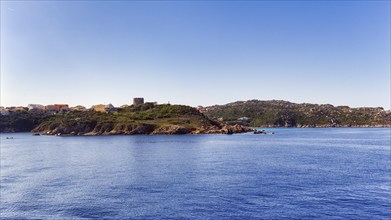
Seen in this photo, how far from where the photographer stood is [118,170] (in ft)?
227

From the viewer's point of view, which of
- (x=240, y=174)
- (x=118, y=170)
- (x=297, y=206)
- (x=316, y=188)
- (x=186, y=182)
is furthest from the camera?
(x=118, y=170)

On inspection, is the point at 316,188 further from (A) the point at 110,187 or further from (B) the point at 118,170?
(B) the point at 118,170

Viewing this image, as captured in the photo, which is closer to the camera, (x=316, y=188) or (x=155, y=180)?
(x=316, y=188)

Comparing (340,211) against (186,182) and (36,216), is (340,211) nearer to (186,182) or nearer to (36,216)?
(186,182)

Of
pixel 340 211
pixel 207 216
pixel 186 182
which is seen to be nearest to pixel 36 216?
pixel 207 216

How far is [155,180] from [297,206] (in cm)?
2533

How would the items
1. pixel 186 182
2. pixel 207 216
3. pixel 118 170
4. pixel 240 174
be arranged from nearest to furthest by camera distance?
pixel 207 216
pixel 186 182
pixel 240 174
pixel 118 170

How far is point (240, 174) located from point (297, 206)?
2138 centimetres

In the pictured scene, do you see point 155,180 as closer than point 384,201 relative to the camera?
No

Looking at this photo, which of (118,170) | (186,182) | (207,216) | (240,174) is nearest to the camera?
(207,216)

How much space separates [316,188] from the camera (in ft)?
164

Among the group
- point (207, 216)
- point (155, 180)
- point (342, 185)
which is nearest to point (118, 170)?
point (155, 180)

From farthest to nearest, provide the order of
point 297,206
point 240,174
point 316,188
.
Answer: point 240,174 → point 316,188 → point 297,206

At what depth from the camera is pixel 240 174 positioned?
61656 mm
